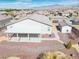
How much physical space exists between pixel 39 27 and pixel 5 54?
14589mm

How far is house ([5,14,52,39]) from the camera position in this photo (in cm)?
3566

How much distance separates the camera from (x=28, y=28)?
36.9 meters

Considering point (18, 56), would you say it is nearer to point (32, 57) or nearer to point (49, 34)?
point (32, 57)

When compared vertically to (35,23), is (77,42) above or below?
below

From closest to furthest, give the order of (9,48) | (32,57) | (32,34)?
(32,57) → (9,48) → (32,34)

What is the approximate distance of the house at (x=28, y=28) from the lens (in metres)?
A: 35.7

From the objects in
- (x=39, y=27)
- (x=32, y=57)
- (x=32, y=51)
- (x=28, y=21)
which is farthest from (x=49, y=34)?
(x=32, y=57)

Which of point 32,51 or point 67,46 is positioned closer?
point 32,51

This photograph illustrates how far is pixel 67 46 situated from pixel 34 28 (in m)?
11.4

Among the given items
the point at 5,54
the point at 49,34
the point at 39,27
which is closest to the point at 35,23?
the point at 39,27

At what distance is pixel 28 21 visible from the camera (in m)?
37.6

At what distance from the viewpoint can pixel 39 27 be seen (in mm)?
37656

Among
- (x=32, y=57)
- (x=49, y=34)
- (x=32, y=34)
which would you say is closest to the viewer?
(x=32, y=57)

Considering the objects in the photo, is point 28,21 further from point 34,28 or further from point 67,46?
point 67,46
